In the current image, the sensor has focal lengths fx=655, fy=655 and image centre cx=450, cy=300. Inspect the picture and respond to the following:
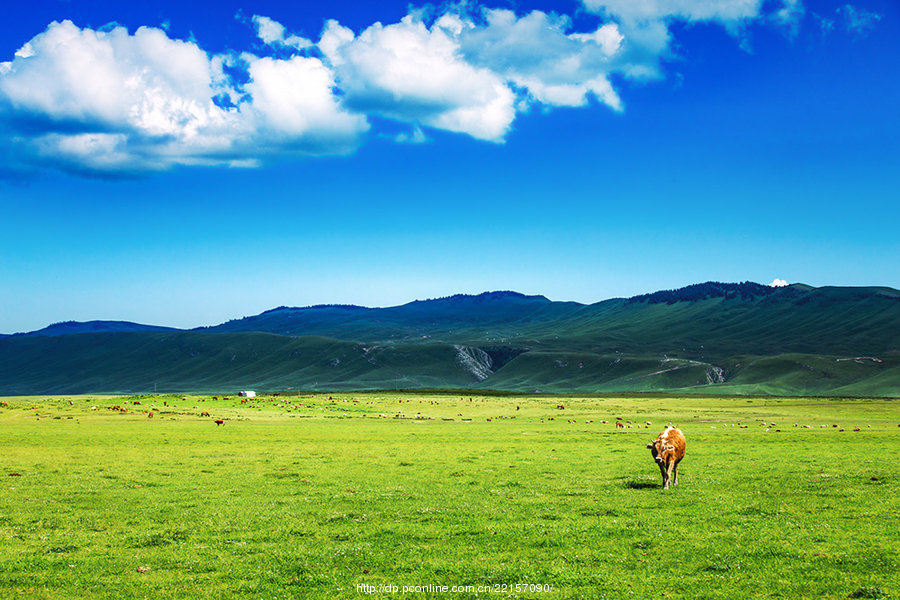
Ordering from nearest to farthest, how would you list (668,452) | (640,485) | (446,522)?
(446,522) < (668,452) < (640,485)

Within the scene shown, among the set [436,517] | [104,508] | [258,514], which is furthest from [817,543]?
[104,508]

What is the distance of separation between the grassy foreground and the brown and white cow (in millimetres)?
969

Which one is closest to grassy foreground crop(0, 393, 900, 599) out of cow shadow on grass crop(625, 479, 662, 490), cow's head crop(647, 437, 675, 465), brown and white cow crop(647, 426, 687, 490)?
cow shadow on grass crop(625, 479, 662, 490)

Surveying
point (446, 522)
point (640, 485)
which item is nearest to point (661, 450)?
point (640, 485)

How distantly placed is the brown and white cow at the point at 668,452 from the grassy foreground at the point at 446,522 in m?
0.97

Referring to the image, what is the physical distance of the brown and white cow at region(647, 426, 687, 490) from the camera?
1073 inches

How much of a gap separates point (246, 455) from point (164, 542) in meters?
23.0

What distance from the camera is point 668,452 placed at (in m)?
27.4

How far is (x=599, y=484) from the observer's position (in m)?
28.6

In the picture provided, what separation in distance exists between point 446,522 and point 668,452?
1113cm

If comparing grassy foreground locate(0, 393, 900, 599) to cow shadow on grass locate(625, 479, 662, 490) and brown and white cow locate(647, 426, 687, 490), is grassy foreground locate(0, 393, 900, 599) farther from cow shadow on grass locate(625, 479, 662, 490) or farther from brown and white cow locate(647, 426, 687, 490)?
brown and white cow locate(647, 426, 687, 490)

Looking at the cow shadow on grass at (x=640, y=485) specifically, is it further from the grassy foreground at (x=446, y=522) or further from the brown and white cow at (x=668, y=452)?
the brown and white cow at (x=668, y=452)

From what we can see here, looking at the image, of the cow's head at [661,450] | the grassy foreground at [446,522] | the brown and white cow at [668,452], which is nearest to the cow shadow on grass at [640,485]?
the grassy foreground at [446,522]

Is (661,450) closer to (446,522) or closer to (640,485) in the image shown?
(640,485)
